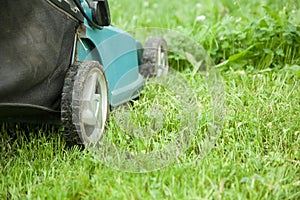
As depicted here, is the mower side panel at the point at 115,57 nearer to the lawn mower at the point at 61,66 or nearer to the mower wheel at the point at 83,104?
the lawn mower at the point at 61,66

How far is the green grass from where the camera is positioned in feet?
5.43

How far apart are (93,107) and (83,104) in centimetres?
8

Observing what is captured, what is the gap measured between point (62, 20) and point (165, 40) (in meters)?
1.18

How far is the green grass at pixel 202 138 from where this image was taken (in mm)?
1655

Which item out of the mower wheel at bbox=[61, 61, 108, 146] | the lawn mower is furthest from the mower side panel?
the mower wheel at bbox=[61, 61, 108, 146]

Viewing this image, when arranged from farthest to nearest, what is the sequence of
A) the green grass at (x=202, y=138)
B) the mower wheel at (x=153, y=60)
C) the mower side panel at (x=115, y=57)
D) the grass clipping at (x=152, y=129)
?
the mower wheel at (x=153, y=60)
the mower side panel at (x=115, y=57)
the grass clipping at (x=152, y=129)
the green grass at (x=202, y=138)

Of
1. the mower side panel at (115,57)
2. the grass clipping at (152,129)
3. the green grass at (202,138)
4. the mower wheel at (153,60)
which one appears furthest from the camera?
the mower wheel at (153,60)

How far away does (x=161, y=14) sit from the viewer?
3.81 metres

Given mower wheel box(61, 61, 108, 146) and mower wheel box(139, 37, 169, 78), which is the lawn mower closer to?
mower wheel box(61, 61, 108, 146)

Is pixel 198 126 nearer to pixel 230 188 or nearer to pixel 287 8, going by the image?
pixel 230 188

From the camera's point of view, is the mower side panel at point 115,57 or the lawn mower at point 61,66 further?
the mower side panel at point 115,57

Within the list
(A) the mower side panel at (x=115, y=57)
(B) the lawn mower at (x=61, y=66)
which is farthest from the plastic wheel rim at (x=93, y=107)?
(A) the mower side panel at (x=115, y=57)

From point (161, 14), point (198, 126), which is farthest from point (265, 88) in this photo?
point (161, 14)

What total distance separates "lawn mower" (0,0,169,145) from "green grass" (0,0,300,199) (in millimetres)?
99
